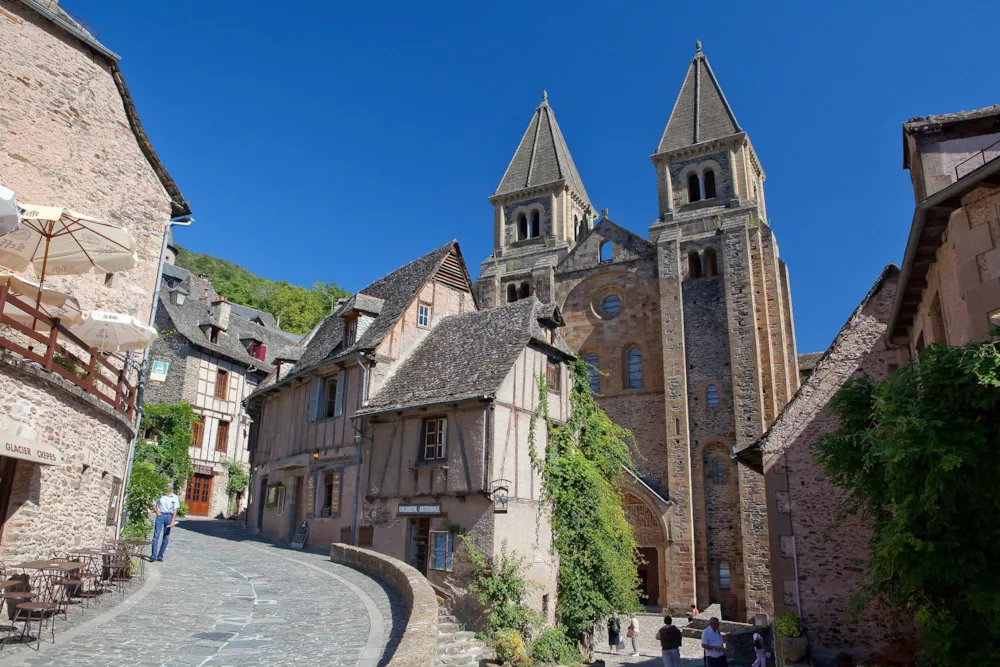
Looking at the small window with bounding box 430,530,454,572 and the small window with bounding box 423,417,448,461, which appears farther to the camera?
the small window with bounding box 423,417,448,461

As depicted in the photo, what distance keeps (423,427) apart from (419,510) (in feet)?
6.05

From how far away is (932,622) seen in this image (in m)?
7.60

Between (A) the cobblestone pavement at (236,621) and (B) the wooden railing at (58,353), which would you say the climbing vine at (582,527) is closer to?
(A) the cobblestone pavement at (236,621)

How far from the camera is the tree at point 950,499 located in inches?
286

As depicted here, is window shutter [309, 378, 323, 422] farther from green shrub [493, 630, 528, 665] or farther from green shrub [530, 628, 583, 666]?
green shrub [493, 630, 528, 665]

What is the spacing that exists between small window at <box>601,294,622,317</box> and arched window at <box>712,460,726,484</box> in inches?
294

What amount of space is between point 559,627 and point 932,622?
9849 mm

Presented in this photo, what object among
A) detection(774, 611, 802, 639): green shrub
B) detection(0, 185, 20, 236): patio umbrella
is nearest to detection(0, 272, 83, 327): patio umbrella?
detection(0, 185, 20, 236): patio umbrella

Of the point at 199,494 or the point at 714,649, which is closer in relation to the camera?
the point at 714,649

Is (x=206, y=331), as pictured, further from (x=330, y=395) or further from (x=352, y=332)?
(x=352, y=332)

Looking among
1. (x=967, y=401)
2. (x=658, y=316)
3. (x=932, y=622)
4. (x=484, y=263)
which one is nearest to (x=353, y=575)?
(x=932, y=622)

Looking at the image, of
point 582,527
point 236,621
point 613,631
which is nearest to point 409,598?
point 236,621

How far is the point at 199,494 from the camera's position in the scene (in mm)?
29781

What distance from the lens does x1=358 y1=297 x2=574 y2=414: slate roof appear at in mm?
16578
